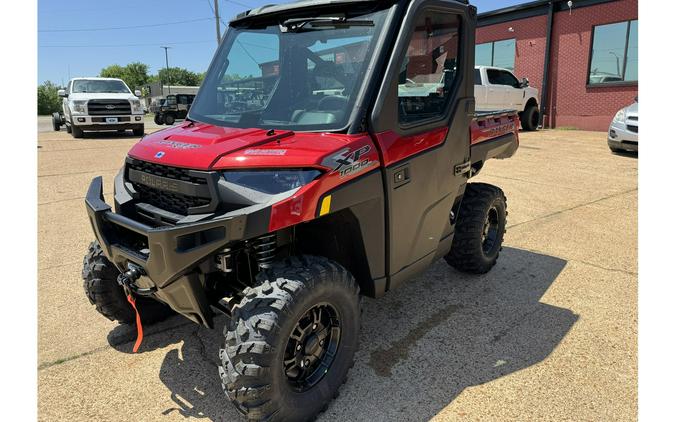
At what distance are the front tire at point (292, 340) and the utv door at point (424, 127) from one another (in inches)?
19.7

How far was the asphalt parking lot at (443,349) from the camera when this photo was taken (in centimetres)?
267

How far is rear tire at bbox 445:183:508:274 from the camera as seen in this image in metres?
4.12

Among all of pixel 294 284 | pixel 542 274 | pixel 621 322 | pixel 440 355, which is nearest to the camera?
pixel 294 284

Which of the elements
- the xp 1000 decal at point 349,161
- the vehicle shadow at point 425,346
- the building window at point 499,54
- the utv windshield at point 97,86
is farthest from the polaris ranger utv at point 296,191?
the building window at point 499,54

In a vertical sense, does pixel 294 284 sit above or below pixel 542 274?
above

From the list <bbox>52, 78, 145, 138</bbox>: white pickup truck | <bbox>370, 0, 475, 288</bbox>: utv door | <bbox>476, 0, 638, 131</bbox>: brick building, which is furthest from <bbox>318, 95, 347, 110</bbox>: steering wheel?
<bbox>476, 0, 638, 131</bbox>: brick building

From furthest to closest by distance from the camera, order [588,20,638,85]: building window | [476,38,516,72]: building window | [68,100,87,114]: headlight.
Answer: [476,38,516,72]: building window → [588,20,638,85]: building window → [68,100,87,114]: headlight

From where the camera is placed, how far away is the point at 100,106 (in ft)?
51.8

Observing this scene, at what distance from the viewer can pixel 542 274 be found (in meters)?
4.52

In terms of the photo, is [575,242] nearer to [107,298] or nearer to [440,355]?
[440,355]

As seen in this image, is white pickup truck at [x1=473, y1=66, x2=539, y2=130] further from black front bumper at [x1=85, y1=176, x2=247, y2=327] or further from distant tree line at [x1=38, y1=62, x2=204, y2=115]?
distant tree line at [x1=38, y1=62, x2=204, y2=115]

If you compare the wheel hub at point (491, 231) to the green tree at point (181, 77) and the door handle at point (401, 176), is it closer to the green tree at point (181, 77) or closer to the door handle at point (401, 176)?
the door handle at point (401, 176)

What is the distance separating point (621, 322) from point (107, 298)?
3.77 meters

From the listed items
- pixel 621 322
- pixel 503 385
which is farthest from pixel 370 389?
pixel 621 322
